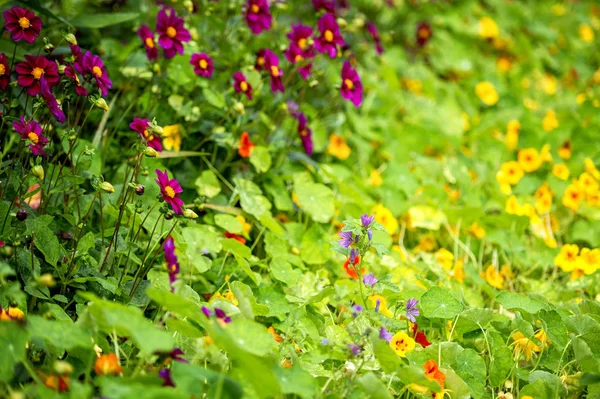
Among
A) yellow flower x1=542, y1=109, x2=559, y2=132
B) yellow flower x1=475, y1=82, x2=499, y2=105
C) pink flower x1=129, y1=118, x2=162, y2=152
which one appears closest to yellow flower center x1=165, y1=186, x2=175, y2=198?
pink flower x1=129, y1=118, x2=162, y2=152

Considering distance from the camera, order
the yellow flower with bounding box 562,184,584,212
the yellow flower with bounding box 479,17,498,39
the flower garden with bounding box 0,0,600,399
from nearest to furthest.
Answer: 1. the flower garden with bounding box 0,0,600,399
2. the yellow flower with bounding box 562,184,584,212
3. the yellow flower with bounding box 479,17,498,39

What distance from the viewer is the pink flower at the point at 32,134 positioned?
149cm

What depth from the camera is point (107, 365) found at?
1.26 metres

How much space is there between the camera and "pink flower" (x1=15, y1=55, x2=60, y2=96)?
1597 millimetres

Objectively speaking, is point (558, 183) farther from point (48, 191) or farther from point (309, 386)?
point (48, 191)

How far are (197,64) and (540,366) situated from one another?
132 cm

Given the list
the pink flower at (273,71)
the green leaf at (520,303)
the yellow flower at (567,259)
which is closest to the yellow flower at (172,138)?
the pink flower at (273,71)

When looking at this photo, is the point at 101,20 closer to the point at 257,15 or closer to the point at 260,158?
the point at 257,15

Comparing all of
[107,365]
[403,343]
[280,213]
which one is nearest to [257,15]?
[280,213]

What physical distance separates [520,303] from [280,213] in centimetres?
90

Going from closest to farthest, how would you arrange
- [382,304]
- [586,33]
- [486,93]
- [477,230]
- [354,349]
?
[354,349]
[382,304]
[477,230]
[486,93]
[586,33]

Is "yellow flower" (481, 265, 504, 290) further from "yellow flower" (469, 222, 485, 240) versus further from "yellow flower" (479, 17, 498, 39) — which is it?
"yellow flower" (479, 17, 498, 39)

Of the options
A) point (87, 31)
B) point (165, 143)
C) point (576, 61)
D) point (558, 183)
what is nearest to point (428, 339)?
point (165, 143)

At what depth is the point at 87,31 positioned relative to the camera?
96.6 inches
